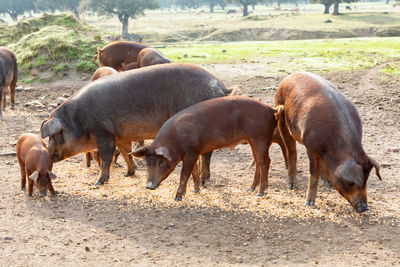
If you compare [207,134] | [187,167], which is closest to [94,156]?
[187,167]

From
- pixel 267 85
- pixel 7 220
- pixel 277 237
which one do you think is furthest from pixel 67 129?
pixel 267 85

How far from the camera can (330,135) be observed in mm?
6410

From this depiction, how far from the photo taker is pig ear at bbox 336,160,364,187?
240 inches

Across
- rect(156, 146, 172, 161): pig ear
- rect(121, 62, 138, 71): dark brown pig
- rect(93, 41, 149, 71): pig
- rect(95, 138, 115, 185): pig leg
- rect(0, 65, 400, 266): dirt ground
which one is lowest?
rect(0, 65, 400, 266): dirt ground

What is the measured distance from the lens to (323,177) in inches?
310

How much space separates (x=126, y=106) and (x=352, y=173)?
372 centimetres

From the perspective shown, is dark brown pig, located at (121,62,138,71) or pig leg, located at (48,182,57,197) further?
dark brown pig, located at (121,62,138,71)

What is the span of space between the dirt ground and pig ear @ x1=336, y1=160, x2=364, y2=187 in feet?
2.22

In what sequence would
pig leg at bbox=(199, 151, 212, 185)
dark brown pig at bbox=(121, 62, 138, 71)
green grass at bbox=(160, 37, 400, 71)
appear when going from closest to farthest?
pig leg at bbox=(199, 151, 212, 185), dark brown pig at bbox=(121, 62, 138, 71), green grass at bbox=(160, 37, 400, 71)

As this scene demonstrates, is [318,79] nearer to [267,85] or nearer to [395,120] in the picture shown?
[395,120]

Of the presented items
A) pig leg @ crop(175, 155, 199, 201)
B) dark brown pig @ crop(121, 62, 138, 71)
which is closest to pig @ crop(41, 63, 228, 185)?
pig leg @ crop(175, 155, 199, 201)

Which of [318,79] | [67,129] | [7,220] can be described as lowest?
[7,220]

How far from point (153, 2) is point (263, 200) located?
58712mm

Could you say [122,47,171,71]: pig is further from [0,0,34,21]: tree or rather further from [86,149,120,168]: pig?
[0,0,34,21]: tree
